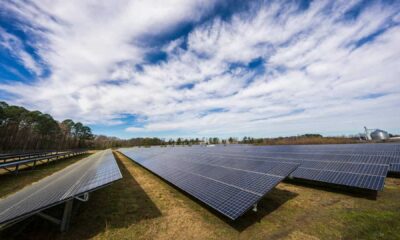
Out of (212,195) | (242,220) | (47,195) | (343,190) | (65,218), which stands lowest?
(242,220)

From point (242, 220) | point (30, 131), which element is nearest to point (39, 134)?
point (30, 131)

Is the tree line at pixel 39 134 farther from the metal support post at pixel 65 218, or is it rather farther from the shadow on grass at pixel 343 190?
the metal support post at pixel 65 218

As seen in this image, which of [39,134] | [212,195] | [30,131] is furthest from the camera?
[39,134]

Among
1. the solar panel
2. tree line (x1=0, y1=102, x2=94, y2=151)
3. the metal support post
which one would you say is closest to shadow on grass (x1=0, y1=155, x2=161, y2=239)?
the metal support post

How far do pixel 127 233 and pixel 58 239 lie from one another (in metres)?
1.96

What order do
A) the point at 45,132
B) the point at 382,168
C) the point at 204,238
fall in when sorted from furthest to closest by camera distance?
the point at 45,132
the point at 382,168
the point at 204,238

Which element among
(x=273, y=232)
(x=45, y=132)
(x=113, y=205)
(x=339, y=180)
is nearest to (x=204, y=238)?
(x=273, y=232)

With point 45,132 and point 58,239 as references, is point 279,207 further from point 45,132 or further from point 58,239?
point 45,132

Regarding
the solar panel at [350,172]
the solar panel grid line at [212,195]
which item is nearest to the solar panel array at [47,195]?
the solar panel grid line at [212,195]

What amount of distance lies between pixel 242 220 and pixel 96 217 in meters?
5.58

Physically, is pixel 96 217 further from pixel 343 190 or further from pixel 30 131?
pixel 30 131

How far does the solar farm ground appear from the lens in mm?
4727

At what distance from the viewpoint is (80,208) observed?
6.86 m

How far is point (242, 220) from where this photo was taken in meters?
5.46
